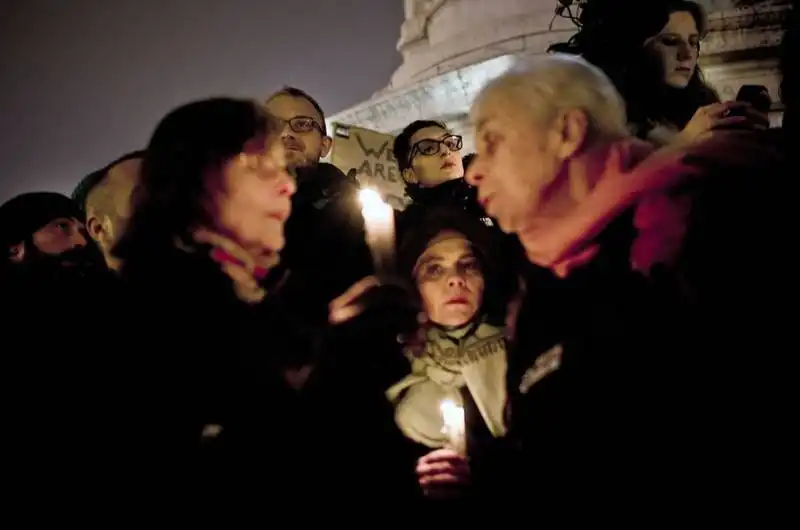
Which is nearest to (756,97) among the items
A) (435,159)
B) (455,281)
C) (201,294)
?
(455,281)

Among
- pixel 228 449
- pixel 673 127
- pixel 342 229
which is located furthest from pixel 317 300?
pixel 673 127

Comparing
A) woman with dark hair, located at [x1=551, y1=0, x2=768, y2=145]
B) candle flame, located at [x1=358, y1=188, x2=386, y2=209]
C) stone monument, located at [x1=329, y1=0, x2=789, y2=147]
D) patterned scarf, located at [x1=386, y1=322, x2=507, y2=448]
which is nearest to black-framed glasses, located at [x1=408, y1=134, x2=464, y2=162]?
woman with dark hair, located at [x1=551, y1=0, x2=768, y2=145]

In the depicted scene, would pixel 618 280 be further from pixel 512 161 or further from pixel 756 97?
pixel 756 97

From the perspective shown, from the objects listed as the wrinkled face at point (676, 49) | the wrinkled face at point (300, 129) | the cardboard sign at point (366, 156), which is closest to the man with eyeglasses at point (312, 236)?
the wrinkled face at point (300, 129)

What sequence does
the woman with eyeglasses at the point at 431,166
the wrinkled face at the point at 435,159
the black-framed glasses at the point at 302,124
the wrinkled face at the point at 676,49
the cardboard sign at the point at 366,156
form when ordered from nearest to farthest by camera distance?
1. the wrinkled face at the point at 676,49
2. the woman with eyeglasses at the point at 431,166
3. the black-framed glasses at the point at 302,124
4. the wrinkled face at the point at 435,159
5. the cardboard sign at the point at 366,156

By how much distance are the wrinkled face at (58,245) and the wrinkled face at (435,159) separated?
7.29ft

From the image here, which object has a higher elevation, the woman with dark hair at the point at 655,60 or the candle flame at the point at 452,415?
the woman with dark hair at the point at 655,60

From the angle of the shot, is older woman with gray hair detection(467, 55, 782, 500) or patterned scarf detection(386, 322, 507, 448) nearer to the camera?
older woman with gray hair detection(467, 55, 782, 500)

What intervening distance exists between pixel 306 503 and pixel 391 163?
565cm

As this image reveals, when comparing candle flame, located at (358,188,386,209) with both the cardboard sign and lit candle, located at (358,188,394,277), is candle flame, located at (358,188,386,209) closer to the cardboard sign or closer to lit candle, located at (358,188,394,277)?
lit candle, located at (358,188,394,277)

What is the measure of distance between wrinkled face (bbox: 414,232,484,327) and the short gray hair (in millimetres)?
828

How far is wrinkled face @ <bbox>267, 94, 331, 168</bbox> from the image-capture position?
15.5 ft

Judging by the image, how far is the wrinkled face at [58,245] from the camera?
390cm

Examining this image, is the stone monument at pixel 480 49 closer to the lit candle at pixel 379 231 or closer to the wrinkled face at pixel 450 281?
the wrinkled face at pixel 450 281
